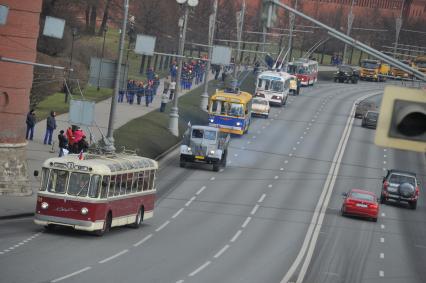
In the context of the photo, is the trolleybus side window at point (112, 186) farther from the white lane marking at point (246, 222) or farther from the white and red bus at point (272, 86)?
the white and red bus at point (272, 86)

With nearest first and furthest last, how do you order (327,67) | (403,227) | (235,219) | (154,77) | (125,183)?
(125,183)
(235,219)
(403,227)
(154,77)
(327,67)

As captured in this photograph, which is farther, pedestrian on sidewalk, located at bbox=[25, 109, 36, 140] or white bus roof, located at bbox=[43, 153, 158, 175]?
pedestrian on sidewalk, located at bbox=[25, 109, 36, 140]

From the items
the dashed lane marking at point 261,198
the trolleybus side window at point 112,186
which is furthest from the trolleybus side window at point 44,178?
the dashed lane marking at point 261,198

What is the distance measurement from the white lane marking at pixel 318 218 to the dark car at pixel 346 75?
43968mm

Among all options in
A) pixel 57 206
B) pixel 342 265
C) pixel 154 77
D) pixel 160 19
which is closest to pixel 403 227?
pixel 342 265

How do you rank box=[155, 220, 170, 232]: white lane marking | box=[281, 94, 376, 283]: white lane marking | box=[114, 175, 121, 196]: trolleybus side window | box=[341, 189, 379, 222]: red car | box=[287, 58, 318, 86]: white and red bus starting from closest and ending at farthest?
box=[281, 94, 376, 283]: white lane marking, box=[114, 175, 121, 196]: trolleybus side window, box=[155, 220, 170, 232]: white lane marking, box=[341, 189, 379, 222]: red car, box=[287, 58, 318, 86]: white and red bus

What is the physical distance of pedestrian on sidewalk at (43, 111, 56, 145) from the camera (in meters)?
54.2

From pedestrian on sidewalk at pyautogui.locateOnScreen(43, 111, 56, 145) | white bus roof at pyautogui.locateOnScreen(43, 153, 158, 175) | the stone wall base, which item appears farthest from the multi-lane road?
pedestrian on sidewalk at pyautogui.locateOnScreen(43, 111, 56, 145)

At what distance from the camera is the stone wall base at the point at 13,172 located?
43.5m

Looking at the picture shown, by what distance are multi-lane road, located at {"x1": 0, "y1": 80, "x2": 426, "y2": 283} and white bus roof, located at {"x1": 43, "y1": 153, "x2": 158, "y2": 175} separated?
2.12 metres

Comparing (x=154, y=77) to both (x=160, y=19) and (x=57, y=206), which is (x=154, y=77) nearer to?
(x=160, y=19)

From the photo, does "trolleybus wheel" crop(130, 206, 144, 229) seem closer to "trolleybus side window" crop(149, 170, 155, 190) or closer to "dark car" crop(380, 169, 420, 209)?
"trolleybus side window" crop(149, 170, 155, 190)

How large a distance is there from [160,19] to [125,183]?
64568mm

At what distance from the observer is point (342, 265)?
37062mm
